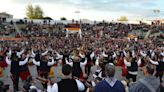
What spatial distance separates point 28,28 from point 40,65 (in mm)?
43778

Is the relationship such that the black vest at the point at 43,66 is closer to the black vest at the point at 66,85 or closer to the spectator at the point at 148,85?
the black vest at the point at 66,85

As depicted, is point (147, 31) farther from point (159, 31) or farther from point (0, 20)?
point (0, 20)

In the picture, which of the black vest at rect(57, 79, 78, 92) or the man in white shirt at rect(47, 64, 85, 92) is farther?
the black vest at rect(57, 79, 78, 92)

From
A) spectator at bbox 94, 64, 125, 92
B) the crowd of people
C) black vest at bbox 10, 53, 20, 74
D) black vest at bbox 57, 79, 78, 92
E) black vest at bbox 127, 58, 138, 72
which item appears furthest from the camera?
black vest at bbox 127, 58, 138, 72

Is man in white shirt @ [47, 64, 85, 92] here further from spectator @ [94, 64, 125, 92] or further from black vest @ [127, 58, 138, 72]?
black vest @ [127, 58, 138, 72]

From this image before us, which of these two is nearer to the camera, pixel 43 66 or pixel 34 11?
pixel 43 66

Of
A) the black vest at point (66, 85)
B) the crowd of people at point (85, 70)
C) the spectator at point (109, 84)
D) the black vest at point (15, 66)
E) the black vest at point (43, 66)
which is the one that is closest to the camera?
the spectator at point (109, 84)

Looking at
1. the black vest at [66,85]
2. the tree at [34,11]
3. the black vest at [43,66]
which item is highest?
the black vest at [66,85]

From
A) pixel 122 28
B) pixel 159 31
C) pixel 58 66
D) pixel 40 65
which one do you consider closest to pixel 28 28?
pixel 122 28

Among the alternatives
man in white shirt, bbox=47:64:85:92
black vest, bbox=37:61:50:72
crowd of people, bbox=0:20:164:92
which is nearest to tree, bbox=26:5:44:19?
crowd of people, bbox=0:20:164:92

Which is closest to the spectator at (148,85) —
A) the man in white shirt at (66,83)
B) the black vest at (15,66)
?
the man in white shirt at (66,83)

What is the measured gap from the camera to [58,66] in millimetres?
23781

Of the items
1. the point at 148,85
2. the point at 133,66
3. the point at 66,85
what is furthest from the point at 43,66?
the point at 148,85

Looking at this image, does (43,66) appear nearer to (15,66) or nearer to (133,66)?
(15,66)
